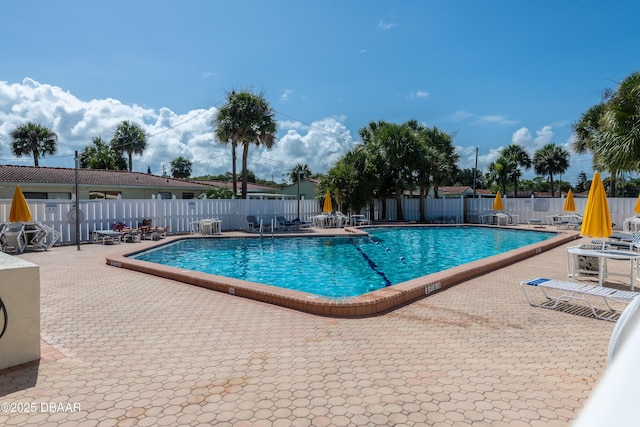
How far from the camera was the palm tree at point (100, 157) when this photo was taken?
1490 inches

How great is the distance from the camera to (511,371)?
12.3ft

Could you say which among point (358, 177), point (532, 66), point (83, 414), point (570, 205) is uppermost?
point (532, 66)

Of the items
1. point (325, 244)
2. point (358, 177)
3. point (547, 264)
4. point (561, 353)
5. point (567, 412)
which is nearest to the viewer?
point (567, 412)

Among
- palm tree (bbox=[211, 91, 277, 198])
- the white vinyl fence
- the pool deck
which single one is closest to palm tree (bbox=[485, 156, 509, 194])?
the white vinyl fence

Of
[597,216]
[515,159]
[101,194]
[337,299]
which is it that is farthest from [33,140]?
[515,159]

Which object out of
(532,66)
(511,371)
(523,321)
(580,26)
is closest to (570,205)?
(532,66)

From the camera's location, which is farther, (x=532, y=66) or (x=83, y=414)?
(x=532, y=66)

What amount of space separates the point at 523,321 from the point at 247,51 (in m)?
17.1

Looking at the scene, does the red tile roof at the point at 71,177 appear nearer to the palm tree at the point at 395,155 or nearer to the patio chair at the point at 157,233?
the patio chair at the point at 157,233

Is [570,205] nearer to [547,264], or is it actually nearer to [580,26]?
[580,26]

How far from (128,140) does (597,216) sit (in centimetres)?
4225

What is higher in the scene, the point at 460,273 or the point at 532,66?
the point at 532,66

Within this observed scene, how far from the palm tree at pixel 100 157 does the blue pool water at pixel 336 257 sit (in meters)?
27.6

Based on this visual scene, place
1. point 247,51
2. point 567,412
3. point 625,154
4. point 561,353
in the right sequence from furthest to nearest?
point 247,51
point 625,154
point 561,353
point 567,412
